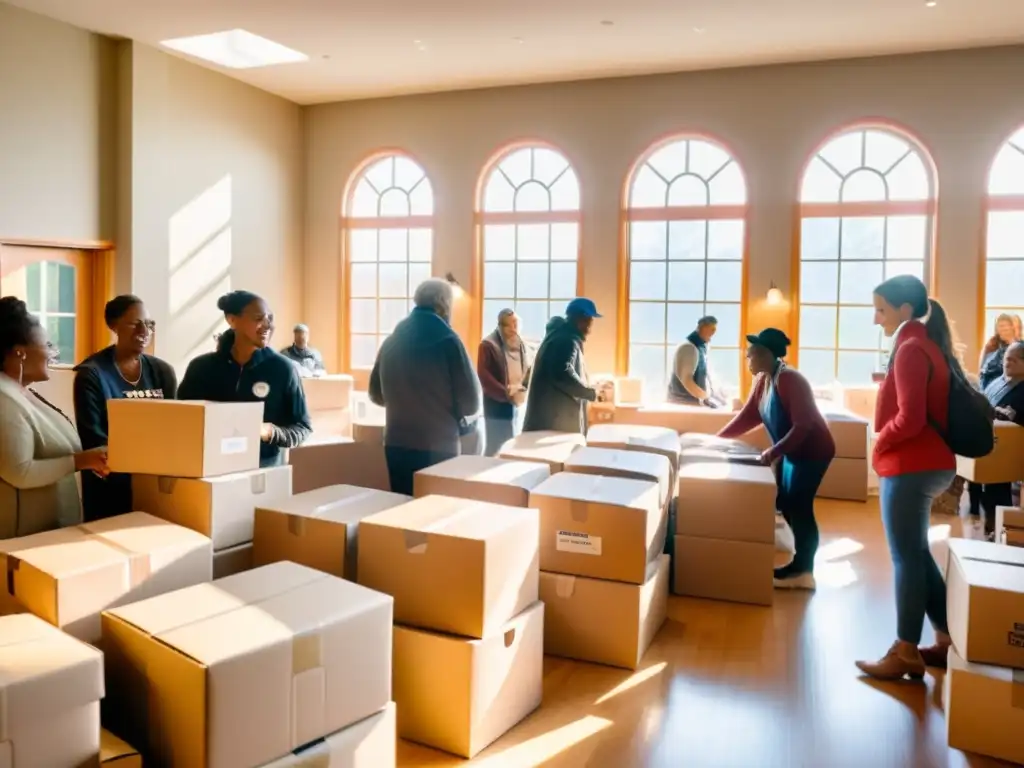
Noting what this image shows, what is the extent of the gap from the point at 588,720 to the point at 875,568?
2.52m

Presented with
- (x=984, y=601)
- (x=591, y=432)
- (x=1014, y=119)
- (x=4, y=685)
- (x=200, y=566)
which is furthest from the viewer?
(x=1014, y=119)

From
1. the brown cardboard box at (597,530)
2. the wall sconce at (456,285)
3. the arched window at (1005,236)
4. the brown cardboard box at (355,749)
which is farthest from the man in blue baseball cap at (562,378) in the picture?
the arched window at (1005,236)

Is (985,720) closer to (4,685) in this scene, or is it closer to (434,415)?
(434,415)

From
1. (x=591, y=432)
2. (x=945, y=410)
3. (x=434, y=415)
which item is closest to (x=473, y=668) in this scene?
(x=434, y=415)

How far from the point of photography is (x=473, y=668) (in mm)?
2207

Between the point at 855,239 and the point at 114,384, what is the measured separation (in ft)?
22.3

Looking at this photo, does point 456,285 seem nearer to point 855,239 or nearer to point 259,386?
point 855,239

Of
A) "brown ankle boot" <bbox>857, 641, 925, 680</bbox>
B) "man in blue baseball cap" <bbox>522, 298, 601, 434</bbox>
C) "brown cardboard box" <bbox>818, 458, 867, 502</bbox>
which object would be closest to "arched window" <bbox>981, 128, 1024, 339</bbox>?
"brown cardboard box" <bbox>818, 458, 867, 502</bbox>

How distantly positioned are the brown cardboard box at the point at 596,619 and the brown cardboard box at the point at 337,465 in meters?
1.65

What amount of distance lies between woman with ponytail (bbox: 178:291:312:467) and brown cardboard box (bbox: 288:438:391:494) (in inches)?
57.0

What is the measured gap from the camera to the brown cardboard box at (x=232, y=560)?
239 cm

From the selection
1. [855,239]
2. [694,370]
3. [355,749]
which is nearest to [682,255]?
[855,239]

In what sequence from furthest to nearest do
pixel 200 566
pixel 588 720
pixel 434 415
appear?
pixel 434 415 → pixel 588 720 → pixel 200 566

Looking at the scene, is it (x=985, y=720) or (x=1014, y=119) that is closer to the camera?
(x=985, y=720)
